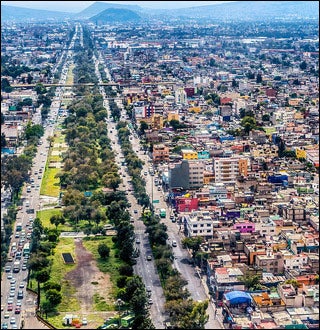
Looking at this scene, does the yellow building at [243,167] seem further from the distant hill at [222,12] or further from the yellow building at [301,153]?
the distant hill at [222,12]

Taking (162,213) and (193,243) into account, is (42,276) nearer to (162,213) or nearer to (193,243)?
(193,243)

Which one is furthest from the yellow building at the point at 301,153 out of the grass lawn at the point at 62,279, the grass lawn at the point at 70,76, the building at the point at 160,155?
the grass lawn at the point at 70,76

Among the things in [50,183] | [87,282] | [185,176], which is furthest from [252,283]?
[50,183]

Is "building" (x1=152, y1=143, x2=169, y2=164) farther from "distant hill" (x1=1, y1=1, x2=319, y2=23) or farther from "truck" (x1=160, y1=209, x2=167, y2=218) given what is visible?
"distant hill" (x1=1, y1=1, x2=319, y2=23)

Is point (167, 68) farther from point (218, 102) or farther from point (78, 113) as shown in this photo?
point (78, 113)

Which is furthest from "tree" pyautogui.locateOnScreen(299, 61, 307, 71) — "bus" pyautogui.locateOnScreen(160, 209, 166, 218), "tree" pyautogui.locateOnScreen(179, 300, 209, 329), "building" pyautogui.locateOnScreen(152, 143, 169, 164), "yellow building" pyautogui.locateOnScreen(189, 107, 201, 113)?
"tree" pyautogui.locateOnScreen(179, 300, 209, 329)

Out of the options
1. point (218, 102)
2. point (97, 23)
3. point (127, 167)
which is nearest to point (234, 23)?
point (97, 23)
